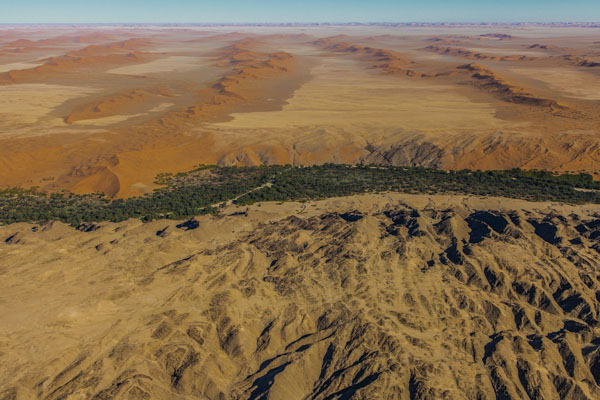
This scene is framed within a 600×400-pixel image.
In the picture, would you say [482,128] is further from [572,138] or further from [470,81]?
[470,81]

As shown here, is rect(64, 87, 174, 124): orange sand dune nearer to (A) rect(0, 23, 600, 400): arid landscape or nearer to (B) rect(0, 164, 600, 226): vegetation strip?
(A) rect(0, 23, 600, 400): arid landscape

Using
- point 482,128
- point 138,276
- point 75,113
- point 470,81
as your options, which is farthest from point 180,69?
point 138,276

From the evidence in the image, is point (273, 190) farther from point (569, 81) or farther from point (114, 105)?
point (569, 81)

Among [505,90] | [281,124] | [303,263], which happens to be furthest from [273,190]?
[505,90]

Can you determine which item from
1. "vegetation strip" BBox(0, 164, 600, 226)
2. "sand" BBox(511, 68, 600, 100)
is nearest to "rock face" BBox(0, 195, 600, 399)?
"vegetation strip" BBox(0, 164, 600, 226)

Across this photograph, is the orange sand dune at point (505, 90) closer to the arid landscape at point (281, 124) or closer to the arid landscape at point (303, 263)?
the arid landscape at point (281, 124)
